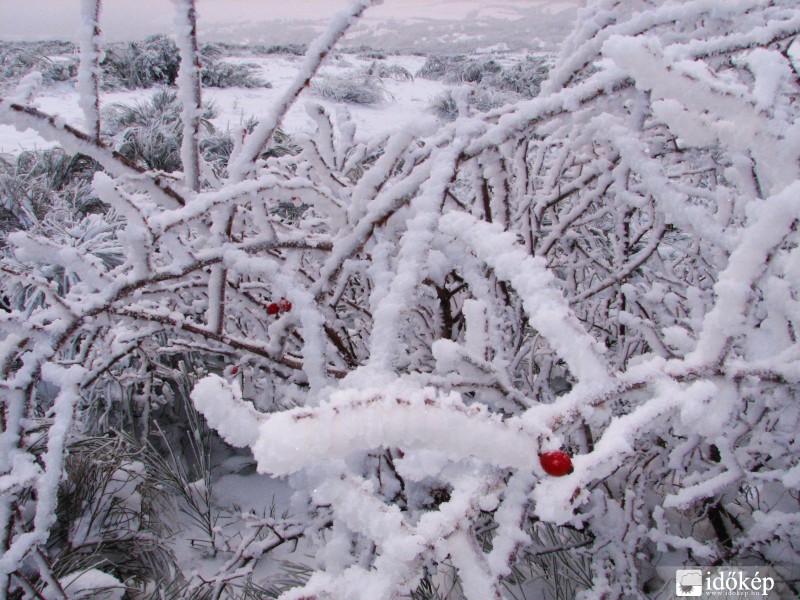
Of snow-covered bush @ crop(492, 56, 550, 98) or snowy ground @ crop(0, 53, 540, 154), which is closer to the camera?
snowy ground @ crop(0, 53, 540, 154)

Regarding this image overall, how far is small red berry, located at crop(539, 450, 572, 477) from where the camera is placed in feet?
1.22

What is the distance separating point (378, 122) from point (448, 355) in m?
7.09

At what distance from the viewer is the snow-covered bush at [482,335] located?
0.40 m

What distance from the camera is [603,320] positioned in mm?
1455

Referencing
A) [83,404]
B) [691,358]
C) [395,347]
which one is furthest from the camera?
[83,404]

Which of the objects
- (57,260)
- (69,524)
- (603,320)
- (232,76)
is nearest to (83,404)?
(69,524)

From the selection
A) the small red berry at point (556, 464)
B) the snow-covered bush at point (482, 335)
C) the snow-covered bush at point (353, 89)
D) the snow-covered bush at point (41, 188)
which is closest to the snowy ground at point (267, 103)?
the snow-covered bush at point (353, 89)

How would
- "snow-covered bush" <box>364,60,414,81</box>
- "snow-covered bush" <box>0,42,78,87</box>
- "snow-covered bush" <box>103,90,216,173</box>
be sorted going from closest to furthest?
"snow-covered bush" <box>103,90,216,173</box>, "snow-covered bush" <box>0,42,78,87</box>, "snow-covered bush" <box>364,60,414,81</box>

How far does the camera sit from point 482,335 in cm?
68

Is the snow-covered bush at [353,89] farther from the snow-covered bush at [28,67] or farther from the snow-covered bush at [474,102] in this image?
the snow-covered bush at [28,67]

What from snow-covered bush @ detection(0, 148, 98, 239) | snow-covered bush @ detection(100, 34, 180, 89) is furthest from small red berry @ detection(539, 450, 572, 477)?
snow-covered bush @ detection(100, 34, 180, 89)

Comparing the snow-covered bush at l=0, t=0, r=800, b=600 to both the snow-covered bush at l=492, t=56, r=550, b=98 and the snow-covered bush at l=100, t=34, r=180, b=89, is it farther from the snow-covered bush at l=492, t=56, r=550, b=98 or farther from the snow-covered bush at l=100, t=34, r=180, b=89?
the snow-covered bush at l=492, t=56, r=550, b=98

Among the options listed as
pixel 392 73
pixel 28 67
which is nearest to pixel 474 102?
pixel 392 73

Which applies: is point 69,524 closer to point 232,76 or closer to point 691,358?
point 691,358
